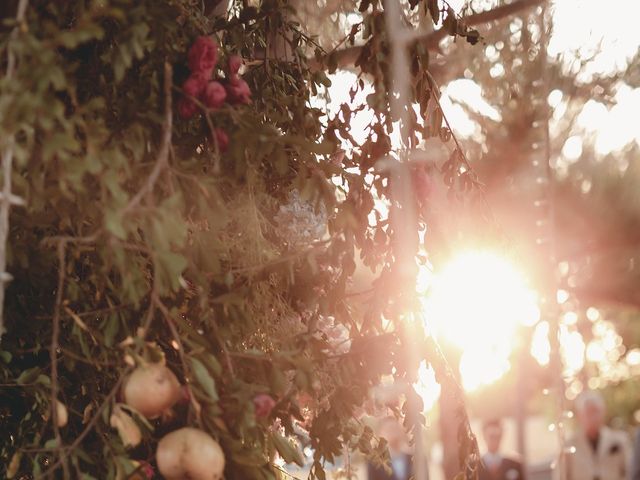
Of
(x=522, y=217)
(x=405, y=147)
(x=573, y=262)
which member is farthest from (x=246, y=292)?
(x=573, y=262)

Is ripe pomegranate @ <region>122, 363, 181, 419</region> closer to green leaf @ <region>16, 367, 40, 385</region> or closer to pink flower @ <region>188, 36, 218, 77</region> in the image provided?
green leaf @ <region>16, 367, 40, 385</region>

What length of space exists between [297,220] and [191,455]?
0.79 m

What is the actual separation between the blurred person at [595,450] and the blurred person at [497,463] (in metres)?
0.42

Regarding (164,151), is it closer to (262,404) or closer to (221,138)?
(221,138)

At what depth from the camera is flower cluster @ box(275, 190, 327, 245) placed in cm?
193

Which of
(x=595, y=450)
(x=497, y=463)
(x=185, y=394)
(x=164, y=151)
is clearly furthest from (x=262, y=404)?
(x=497, y=463)

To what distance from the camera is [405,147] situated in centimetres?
160

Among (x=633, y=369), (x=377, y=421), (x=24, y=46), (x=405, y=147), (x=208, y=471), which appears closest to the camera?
(x=24, y=46)

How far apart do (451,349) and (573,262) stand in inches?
233

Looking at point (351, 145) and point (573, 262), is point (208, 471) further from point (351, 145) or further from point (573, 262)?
point (573, 262)

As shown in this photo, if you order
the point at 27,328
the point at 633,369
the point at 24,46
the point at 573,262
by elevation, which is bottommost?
the point at 27,328

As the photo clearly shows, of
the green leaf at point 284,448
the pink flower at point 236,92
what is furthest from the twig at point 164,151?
the green leaf at point 284,448

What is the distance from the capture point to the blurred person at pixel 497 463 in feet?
19.4

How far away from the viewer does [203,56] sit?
1.46 meters
